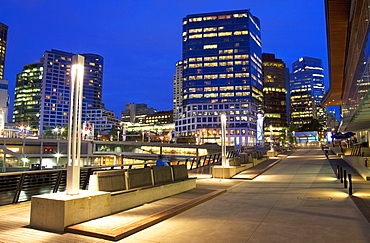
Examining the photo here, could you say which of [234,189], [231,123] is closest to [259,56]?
[231,123]

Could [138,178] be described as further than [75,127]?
Yes

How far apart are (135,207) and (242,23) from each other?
148 meters

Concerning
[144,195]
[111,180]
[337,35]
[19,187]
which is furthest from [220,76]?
[111,180]

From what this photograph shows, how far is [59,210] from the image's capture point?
6.58 meters

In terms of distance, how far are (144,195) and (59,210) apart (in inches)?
131

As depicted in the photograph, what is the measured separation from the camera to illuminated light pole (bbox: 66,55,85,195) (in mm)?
7320

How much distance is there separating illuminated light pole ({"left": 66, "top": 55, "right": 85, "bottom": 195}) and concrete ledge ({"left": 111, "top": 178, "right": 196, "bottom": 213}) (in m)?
1.25

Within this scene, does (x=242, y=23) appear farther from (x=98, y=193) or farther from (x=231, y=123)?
(x=98, y=193)

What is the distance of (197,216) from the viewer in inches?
327

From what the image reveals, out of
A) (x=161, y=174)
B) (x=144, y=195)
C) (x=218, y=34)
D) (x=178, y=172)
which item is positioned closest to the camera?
(x=144, y=195)

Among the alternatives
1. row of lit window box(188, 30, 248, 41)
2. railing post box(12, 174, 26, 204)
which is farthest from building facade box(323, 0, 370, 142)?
row of lit window box(188, 30, 248, 41)

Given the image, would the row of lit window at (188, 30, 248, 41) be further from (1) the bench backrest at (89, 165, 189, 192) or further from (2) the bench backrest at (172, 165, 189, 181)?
(1) the bench backrest at (89, 165, 189, 192)

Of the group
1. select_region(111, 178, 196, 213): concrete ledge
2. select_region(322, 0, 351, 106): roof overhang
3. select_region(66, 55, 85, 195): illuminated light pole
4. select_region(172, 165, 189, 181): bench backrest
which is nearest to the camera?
select_region(66, 55, 85, 195): illuminated light pole

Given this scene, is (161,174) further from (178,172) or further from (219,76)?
(219,76)
